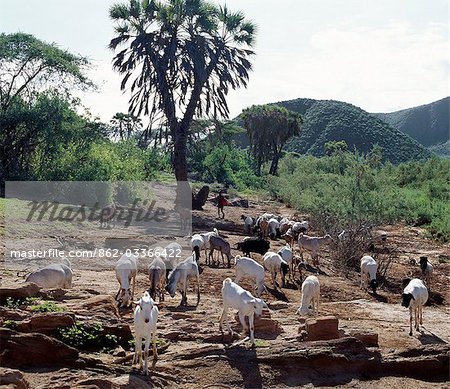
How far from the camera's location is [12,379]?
5.89 meters

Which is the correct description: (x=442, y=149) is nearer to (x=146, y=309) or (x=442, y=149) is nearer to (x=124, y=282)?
(x=124, y=282)

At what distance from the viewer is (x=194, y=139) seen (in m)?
28.3

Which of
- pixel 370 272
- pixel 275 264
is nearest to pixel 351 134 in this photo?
pixel 370 272

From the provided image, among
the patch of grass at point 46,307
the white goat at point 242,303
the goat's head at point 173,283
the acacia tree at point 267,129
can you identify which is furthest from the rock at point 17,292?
the acacia tree at point 267,129

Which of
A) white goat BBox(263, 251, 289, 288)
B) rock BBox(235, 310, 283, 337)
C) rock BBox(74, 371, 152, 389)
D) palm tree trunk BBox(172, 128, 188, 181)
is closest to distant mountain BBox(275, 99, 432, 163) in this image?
palm tree trunk BBox(172, 128, 188, 181)

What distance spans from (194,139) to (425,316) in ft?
59.6

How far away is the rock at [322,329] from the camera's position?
8516mm

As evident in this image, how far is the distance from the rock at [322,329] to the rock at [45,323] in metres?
3.54

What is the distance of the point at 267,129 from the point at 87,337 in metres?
51.8

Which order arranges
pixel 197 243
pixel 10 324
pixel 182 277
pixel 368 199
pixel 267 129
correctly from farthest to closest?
pixel 267 129 < pixel 368 199 < pixel 197 243 < pixel 182 277 < pixel 10 324

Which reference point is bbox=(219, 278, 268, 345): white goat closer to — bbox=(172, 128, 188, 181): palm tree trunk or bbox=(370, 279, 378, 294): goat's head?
bbox=(370, 279, 378, 294): goat's head

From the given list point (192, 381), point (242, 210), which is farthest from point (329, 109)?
point (192, 381)

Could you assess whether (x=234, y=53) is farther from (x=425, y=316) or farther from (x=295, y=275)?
(x=425, y=316)

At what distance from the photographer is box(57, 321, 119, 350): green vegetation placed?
7.55 meters
